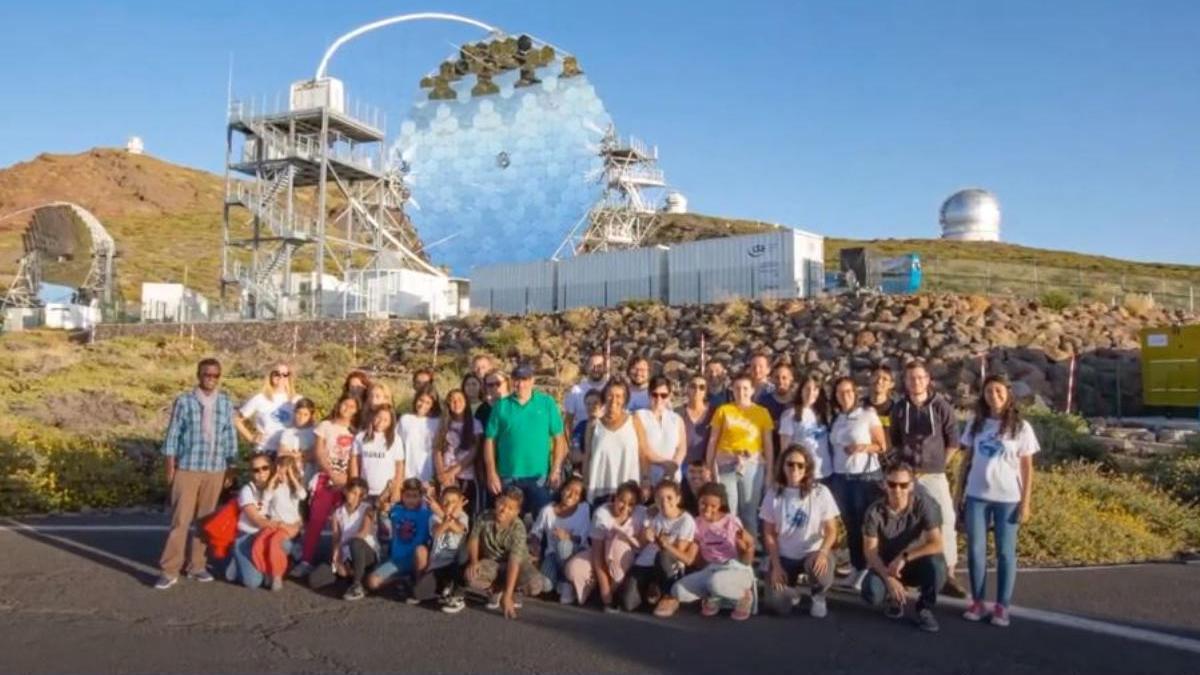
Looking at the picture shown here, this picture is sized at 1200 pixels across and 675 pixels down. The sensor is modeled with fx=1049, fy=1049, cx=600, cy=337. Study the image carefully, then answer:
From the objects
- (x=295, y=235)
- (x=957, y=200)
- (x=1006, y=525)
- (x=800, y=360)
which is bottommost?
(x=1006, y=525)

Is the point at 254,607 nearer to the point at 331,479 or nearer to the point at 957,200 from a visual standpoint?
the point at 331,479

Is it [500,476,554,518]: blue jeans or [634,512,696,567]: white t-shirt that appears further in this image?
[500,476,554,518]: blue jeans

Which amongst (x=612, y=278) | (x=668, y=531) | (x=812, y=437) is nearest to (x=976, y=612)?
(x=812, y=437)

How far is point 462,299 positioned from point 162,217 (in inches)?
2861

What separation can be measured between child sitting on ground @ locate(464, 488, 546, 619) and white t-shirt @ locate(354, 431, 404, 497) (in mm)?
1090

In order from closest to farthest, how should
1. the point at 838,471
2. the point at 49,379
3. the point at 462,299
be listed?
the point at 838,471
the point at 49,379
the point at 462,299

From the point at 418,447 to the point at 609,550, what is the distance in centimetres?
199

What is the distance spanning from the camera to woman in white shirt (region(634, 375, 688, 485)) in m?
8.26

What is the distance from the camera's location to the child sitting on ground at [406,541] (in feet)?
24.9

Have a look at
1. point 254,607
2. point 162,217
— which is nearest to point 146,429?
point 254,607

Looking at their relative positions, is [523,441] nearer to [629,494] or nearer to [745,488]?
[629,494]

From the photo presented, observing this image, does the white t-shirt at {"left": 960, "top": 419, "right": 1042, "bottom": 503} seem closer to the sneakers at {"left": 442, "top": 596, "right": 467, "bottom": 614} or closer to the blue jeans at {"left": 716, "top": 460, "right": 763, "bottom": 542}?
the blue jeans at {"left": 716, "top": 460, "right": 763, "bottom": 542}

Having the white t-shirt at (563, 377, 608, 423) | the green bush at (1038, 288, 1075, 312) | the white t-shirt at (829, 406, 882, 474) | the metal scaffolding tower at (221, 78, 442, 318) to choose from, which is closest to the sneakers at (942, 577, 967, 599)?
the white t-shirt at (829, 406, 882, 474)

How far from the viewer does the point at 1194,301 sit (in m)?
34.3
